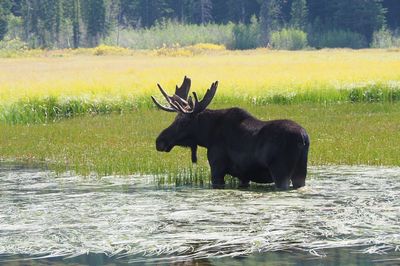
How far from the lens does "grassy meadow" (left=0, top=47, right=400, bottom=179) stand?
762 inches

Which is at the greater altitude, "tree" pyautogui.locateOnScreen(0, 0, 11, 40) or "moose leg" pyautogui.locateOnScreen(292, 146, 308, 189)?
"tree" pyautogui.locateOnScreen(0, 0, 11, 40)

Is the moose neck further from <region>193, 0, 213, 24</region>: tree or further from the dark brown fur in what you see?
<region>193, 0, 213, 24</region>: tree

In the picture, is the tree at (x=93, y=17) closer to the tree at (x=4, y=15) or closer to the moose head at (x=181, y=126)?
the tree at (x=4, y=15)

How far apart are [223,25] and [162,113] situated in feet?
312

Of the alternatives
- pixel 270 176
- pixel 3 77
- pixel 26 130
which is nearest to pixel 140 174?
pixel 270 176

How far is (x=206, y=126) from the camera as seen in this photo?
16.0 meters

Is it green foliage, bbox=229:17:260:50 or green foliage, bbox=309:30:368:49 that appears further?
green foliage, bbox=229:17:260:50

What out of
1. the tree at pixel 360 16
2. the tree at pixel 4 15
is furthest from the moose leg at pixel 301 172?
the tree at pixel 4 15

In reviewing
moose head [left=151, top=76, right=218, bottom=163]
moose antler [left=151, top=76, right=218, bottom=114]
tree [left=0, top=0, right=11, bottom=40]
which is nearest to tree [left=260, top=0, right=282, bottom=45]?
tree [left=0, top=0, right=11, bottom=40]

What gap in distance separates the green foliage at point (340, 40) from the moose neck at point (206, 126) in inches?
3865

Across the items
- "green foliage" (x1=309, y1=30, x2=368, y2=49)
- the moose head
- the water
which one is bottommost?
"green foliage" (x1=309, y1=30, x2=368, y2=49)

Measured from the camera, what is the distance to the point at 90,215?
13172 mm

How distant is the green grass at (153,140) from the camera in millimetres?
18234

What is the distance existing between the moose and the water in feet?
0.92
